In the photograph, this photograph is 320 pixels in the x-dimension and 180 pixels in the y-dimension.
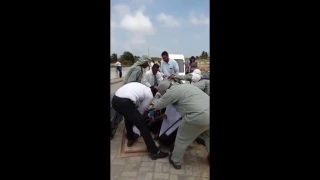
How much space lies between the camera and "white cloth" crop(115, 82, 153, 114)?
2.85 m

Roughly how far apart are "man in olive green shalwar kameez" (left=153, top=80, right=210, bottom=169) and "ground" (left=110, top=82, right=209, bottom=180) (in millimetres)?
127

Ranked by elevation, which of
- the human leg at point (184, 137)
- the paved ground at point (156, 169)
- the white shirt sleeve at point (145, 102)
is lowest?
the paved ground at point (156, 169)

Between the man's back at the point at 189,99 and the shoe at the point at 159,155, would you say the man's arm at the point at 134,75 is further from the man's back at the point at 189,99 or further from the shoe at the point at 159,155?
the shoe at the point at 159,155

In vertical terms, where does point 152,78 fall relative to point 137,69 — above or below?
below

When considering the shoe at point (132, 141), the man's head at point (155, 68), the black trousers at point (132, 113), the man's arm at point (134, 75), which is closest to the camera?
the black trousers at point (132, 113)

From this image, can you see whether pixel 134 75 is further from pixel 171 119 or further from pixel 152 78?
pixel 171 119

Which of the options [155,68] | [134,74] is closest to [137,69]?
[134,74]

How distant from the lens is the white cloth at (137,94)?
285cm

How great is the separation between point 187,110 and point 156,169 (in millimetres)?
806

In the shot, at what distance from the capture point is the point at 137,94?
2.92 metres

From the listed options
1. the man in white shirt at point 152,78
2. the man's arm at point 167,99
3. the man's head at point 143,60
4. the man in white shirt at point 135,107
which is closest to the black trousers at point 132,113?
the man in white shirt at point 135,107
